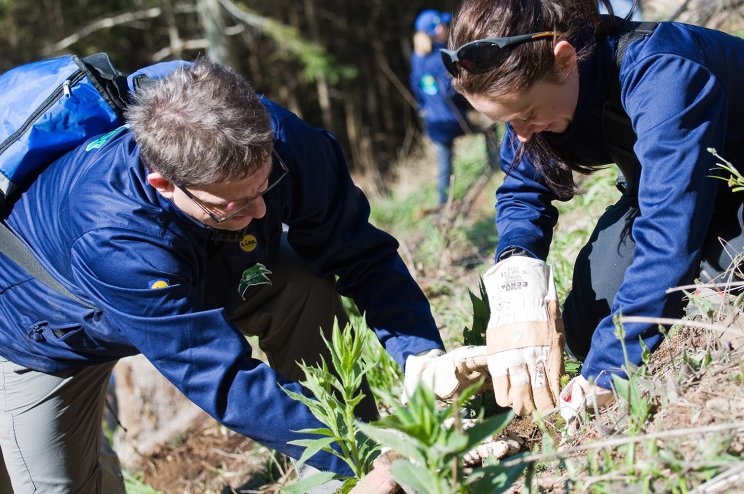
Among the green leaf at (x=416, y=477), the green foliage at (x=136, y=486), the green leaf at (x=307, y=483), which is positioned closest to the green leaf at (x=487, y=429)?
the green leaf at (x=416, y=477)

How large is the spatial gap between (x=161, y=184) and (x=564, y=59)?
1.31 metres

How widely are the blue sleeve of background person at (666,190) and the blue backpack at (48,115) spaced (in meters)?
1.60

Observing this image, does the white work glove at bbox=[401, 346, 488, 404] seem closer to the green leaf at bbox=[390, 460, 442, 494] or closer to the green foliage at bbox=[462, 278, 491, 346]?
the green foliage at bbox=[462, 278, 491, 346]

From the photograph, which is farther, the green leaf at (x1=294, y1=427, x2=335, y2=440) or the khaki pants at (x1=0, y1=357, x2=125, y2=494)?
the khaki pants at (x1=0, y1=357, x2=125, y2=494)

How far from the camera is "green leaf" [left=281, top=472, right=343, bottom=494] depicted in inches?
88.9

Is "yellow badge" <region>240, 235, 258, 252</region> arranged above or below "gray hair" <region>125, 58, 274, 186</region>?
below

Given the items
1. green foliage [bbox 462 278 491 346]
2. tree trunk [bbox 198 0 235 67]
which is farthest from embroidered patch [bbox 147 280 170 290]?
tree trunk [bbox 198 0 235 67]

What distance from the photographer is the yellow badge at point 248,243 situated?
2.72 m

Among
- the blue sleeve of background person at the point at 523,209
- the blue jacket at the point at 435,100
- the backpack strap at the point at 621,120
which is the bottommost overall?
the blue jacket at the point at 435,100

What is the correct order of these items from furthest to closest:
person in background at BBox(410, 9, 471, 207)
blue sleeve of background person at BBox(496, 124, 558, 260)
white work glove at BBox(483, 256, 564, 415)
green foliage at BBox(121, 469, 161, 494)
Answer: person in background at BBox(410, 9, 471, 207)
green foliage at BBox(121, 469, 161, 494)
blue sleeve of background person at BBox(496, 124, 558, 260)
white work glove at BBox(483, 256, 564, 415)

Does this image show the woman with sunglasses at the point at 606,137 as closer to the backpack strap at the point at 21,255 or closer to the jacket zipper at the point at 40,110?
the jacket zipper at the point at 40,110

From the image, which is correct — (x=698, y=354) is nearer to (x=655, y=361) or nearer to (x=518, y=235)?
(x=655, y=361)

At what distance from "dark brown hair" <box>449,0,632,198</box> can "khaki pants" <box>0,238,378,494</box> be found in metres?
1.14

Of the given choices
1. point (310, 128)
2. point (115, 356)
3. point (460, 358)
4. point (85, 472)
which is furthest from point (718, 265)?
point (85, 472)
